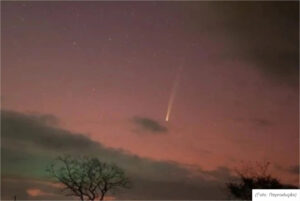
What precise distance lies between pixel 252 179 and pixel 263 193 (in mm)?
31129

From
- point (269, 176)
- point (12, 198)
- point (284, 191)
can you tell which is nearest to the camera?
point (284, 191)

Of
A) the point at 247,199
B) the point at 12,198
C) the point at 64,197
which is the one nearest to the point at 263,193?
the point at 12,198

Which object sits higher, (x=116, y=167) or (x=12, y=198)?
(x=116, y=167)

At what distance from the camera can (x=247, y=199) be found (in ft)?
173

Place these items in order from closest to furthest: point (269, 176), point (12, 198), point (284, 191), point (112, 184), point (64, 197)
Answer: point (284, 191), point (12, 198), point (64, 197), point (112, 184), point (269, 176)

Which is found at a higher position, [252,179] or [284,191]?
[252,179]

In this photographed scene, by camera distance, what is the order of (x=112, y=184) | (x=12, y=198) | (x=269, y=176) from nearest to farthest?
(x=12, y=198), (x=112, y=184), (x=269, y=176)

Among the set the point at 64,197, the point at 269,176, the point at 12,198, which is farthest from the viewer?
the point at 269,176

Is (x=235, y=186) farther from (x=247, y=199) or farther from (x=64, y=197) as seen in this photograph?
(x=64, y=197)

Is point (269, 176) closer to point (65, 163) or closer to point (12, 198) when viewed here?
point (65, 163)

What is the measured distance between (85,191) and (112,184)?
94.6 inches

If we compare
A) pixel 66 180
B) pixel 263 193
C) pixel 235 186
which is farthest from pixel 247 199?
pixel 263 193

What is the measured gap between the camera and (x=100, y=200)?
45.1 metres

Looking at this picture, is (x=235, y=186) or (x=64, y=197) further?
(x=235, y=186)
